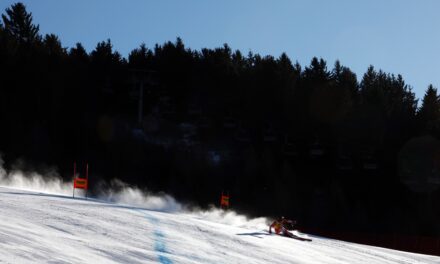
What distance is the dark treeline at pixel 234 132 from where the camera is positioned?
42.8 meters

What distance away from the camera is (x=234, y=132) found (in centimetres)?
5316

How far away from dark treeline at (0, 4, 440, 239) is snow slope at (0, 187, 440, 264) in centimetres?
2156

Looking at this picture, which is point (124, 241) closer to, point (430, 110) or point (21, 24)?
point (430, 110)

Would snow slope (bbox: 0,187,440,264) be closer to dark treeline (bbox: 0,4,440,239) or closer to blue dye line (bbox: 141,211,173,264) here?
blue dye line (bbox: 141,211,173,264)

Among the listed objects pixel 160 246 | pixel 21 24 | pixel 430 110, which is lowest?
pixel 160 246

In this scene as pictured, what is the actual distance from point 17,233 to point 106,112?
43.8 metres

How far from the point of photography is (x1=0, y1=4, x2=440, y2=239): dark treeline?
140 feet

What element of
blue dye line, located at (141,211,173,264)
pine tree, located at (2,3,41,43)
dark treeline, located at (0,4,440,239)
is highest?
pine tree, located at (2,3,41,43)

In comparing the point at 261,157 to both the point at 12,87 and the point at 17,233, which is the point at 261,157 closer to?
the point at 12,87

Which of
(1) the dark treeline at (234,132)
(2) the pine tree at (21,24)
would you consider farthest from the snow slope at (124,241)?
(2) the pine tree at (21,24)

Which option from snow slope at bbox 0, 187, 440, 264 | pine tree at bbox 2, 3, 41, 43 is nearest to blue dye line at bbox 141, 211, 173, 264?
snow slope at bbox 0, 187, 440, 264

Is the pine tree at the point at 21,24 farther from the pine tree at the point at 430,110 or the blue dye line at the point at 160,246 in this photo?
the blue dye line at the point at 160,246

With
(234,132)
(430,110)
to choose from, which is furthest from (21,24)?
(430,110)

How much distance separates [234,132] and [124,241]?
41.6 m
